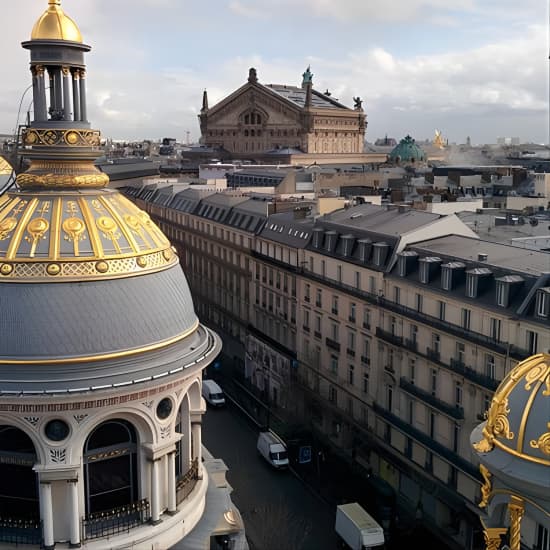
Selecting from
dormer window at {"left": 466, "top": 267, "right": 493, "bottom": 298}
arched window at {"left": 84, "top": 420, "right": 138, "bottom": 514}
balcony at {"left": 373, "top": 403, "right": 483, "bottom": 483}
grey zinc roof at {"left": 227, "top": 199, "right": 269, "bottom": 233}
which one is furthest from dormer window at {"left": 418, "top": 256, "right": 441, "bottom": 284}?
arched window at {"left": 84, "top": 420, "right": 138, "bottom": 514}

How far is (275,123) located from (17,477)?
15983 cm

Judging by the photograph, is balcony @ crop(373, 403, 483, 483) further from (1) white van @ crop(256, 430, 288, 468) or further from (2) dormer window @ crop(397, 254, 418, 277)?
(2) dormer window @ crop(397, 254, 418, 277)

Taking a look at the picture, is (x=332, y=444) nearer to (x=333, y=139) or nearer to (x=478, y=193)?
(x=478, y=193)

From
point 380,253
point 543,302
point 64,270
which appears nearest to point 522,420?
point 64,270

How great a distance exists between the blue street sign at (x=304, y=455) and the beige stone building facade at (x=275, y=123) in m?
121

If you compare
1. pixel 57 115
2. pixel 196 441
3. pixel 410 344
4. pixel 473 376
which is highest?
pixel 57 115

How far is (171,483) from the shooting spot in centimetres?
2783

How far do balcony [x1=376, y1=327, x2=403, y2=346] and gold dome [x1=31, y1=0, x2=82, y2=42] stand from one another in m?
31.6

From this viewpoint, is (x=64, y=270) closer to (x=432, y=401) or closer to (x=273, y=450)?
(x=432, y=401)

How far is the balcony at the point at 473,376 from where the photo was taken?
45.0m

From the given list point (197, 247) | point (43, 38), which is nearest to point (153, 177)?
point (197, 247)

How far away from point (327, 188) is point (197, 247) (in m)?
29.6

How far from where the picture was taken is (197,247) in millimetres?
92688

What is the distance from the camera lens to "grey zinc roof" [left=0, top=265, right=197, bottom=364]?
25.6 m
